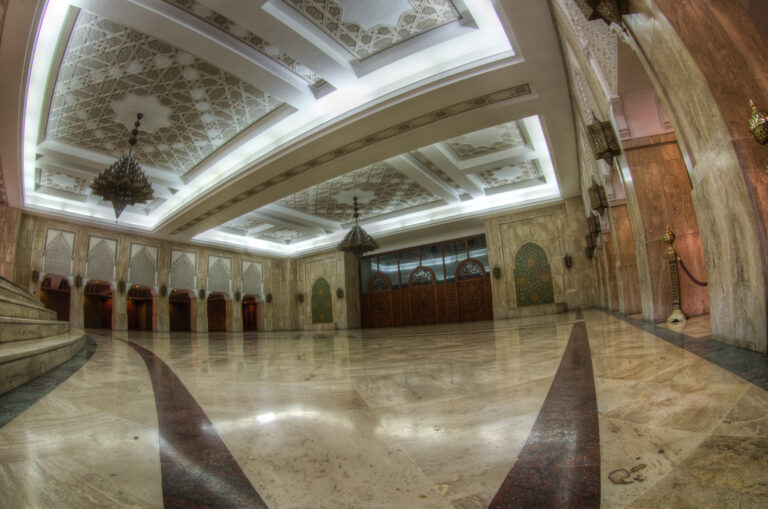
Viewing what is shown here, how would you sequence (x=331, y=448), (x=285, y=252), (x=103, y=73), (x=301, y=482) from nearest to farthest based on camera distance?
(x=301, y=482), (x=331, y=448), (x=103, y=73), (x=285, y=252)

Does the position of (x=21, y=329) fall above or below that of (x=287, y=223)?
below

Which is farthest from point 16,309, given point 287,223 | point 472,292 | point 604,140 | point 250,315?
point 250,315

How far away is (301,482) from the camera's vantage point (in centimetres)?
61

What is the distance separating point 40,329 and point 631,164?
17.0 feet

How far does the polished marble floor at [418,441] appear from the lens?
551 mm

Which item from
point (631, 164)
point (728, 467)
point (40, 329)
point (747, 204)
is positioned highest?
point (631, 164)

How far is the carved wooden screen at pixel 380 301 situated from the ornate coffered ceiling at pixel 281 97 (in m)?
5.25

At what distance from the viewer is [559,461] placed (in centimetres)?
63

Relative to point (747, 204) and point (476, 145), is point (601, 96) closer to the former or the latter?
point (747, 204)

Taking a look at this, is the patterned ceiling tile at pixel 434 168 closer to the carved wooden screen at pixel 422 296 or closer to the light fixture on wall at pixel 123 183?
the carved wooden screen at pixel 422 296

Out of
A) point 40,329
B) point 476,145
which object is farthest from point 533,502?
point 476,145

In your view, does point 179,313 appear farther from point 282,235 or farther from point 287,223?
point 287,223

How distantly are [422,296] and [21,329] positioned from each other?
10734 mm

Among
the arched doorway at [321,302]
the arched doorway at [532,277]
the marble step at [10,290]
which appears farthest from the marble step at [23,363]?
the arched doorway at [321,302]
